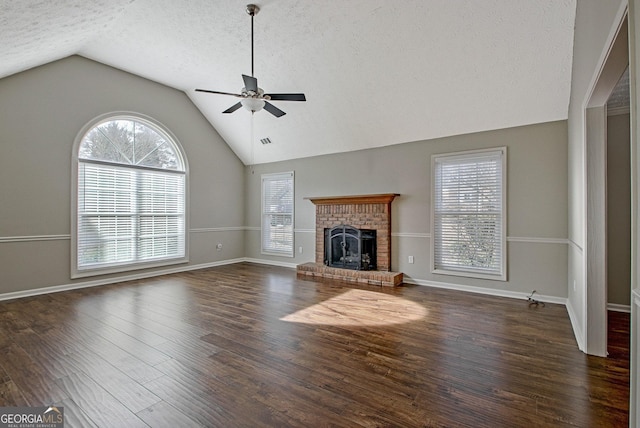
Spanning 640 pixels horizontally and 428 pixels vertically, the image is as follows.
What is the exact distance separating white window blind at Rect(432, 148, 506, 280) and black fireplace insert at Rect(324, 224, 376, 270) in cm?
114

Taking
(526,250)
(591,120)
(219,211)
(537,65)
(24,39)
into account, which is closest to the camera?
(591,120)

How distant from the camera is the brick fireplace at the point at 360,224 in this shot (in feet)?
17.9

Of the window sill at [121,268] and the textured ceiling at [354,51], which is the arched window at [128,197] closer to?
the window sill at [121,268]

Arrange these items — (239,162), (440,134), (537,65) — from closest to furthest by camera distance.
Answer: (537,65)
(440,134)
(239,162)

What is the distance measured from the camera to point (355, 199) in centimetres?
586

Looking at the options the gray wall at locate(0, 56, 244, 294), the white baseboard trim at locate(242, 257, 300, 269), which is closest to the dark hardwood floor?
the gray wall at locate(0, 56, 244, 294)

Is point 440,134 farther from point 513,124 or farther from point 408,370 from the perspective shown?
point 408,370

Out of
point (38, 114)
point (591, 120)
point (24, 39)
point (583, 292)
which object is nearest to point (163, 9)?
point (24, 39)

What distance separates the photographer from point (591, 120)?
2736 mm

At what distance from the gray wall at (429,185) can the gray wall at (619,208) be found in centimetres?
51

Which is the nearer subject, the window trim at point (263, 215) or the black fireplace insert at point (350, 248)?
the black fireplace insert at point (350, 248)

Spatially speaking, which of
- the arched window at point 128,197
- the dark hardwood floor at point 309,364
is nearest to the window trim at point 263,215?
the arched window at point 128,197

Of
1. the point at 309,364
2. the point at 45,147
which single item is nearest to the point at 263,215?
the point at 45,147

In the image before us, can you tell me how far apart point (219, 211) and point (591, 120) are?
258 inches
